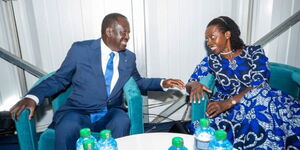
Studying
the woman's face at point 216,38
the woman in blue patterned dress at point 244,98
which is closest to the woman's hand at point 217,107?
the woman in blue patterned dress at point 244,98

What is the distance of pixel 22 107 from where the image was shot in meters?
1.71

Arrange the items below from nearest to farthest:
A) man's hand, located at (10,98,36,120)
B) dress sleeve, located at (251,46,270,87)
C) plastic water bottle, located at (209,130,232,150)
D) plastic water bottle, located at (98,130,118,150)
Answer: plastic water bottle, located at (209,130,232,150) < plastic water bottle, located at (98,130,118,150) < man's hand, located at (10,98,36,120) < dress sleeve, located at (251,46,270,87)

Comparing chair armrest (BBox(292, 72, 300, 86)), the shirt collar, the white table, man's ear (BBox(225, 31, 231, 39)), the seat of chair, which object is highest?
man's ear (BBox(225, 31, 231, 39))

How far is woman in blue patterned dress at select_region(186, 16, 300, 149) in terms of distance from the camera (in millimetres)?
1718

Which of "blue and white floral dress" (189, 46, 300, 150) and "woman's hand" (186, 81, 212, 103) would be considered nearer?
"blue and white floral dress" (189, 46, 300, 150)

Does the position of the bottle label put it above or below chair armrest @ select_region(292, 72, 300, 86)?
below

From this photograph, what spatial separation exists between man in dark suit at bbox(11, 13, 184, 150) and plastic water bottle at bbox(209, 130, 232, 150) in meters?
0.83

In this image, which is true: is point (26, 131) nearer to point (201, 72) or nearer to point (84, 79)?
point (84, 79)

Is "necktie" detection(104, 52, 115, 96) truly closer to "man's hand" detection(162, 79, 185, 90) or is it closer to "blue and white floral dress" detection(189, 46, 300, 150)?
"man's hand" detection(162, 79, 185, 90)

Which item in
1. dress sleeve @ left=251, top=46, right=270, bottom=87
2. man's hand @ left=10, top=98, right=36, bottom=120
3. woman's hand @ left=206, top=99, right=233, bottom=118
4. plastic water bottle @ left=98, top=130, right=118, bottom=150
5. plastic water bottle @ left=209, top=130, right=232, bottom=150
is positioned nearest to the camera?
plastic water bottle @ left=209, top=130, right=232, bottom=150

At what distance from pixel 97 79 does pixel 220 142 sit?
1.17 meters

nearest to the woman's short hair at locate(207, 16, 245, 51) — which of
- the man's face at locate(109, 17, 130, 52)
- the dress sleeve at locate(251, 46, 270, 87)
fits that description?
the dress sleeve at locate(251, 46, 270, 87)

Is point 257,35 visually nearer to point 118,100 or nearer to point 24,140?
point 118,100

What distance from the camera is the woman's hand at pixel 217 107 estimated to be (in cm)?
193
